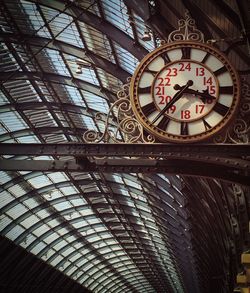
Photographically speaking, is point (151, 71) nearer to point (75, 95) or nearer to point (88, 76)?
point (88, 76)

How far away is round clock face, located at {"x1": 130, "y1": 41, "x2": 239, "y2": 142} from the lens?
8.41m

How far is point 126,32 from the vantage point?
57.8 feet

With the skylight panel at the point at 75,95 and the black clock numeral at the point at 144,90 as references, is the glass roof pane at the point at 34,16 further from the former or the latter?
the black clock numeral at the point at 144,90

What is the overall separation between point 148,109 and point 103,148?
0.99m

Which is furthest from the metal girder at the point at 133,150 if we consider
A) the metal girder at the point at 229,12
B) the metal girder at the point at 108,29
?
the metal girder at the point at 108,29

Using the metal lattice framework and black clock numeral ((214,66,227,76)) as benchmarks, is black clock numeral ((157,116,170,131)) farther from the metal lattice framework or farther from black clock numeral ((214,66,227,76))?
black clock numeral ((214,66,227,76))

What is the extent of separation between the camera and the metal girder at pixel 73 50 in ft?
68.1

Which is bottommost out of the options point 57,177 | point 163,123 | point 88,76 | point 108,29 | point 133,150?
point 133,150

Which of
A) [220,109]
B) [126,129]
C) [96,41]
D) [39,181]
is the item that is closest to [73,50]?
[96,41]

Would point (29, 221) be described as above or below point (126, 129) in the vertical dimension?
above

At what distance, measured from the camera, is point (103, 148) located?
8.85m

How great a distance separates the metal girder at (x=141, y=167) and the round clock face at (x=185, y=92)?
89 centimetres

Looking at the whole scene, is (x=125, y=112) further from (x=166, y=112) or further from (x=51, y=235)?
(x=51, y=235)

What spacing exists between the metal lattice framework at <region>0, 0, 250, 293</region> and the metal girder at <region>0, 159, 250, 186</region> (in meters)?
0.02
